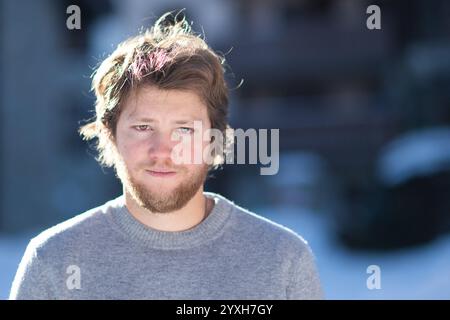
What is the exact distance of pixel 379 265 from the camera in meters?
9.90

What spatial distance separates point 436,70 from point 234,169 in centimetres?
582

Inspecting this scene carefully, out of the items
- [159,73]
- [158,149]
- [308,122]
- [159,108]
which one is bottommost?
[158,149]

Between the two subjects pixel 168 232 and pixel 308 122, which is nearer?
pixel 168 232

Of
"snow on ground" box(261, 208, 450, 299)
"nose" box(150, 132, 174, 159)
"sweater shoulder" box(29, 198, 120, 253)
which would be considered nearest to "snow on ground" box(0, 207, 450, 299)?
"snow on ground" box(261, 208, 450, 299)

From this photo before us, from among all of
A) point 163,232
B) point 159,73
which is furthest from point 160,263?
point 159,73

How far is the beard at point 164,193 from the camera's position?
8.34ft

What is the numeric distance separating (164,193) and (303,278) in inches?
21.1

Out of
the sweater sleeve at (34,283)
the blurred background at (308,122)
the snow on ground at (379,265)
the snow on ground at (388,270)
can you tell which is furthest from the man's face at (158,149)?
the blurred background at (308,122)

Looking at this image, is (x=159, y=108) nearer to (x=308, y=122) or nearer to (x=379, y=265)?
(x=379, y=265)

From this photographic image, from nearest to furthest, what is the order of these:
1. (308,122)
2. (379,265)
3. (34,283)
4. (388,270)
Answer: (34,283) < (388,270) < (379,265) < (308,122)

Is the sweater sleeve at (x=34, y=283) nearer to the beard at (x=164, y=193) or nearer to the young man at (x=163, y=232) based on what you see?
the young man at (x=163, y=232)

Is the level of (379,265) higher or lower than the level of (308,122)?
lower

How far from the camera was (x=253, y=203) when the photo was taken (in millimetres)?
18750
